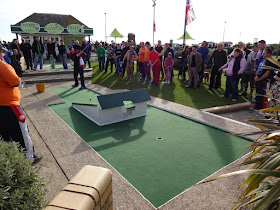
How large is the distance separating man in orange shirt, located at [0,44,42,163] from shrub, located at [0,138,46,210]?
171 centimetres

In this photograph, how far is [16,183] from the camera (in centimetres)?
146

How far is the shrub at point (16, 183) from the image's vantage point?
1.33 m

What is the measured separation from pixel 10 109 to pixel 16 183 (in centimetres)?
224

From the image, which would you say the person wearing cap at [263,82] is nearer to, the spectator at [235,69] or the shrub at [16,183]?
the spectator at [235,69]

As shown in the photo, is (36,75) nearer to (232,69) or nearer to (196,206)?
(232,69)

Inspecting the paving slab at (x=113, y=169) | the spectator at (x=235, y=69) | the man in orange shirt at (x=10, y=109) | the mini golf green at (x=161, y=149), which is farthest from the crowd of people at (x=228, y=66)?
the man in orange shirt at (x=10, y=109)

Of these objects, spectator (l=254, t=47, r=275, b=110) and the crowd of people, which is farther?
the crowd of people

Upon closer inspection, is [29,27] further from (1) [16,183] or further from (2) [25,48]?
(1) [16,183]

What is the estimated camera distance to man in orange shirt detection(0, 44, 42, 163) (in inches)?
123

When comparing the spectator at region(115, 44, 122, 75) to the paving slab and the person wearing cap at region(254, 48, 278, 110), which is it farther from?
the person wearing cap at region(254, 48, 278, 110)

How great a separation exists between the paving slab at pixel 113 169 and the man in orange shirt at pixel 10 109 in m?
0.63

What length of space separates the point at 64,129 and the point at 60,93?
459 centimetres

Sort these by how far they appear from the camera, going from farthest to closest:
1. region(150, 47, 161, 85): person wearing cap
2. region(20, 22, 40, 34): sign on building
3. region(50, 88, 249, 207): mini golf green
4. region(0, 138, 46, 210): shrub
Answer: region(20, 22, 40, 34): sign on building, region(150, 47, 161, 85): person wearing cap, region(50, 88, 249, 207): mini golf green, region(0, 138, 46, 210): shrub

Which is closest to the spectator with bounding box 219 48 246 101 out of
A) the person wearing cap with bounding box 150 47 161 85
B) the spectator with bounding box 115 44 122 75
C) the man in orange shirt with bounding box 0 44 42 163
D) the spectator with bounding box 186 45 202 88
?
the spectator with bounding box 186 45 202 88
